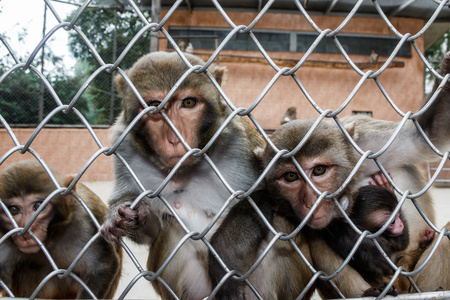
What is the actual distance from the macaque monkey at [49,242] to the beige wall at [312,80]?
983 cm

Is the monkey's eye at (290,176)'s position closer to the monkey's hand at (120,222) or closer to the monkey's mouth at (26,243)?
the monkey's hand at (120,222)

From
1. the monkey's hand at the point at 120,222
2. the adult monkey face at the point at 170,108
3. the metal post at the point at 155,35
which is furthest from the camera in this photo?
the metal post at the point at 155,35

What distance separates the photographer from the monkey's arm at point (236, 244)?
195 centimetres

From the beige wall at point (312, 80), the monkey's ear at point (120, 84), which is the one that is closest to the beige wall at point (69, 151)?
the beige wall at point (312, 80)

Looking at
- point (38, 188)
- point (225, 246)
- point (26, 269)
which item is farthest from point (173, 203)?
point (26, 269)

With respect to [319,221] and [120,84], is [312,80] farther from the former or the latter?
[319,221]

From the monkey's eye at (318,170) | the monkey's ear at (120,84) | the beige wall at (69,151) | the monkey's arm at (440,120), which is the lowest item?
the beige wall at (69,151)

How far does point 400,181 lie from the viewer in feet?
8.89

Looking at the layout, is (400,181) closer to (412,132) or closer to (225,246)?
(412,132)

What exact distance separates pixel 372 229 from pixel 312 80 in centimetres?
1108

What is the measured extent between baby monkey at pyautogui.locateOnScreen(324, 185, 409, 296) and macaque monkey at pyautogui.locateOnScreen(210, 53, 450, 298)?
0.20 ft

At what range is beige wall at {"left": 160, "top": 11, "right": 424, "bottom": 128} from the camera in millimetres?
12406

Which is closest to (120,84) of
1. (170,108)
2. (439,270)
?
(170,108)

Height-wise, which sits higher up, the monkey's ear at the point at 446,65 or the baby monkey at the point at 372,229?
the monkey's ear at the point at 446,65
